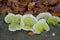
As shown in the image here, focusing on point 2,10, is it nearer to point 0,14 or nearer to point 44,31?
point 0,14

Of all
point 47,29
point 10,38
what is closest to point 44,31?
point 47,29

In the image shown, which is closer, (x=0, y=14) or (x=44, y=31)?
(x=44, y=31)

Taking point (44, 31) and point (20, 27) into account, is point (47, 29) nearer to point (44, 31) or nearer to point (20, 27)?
point (44, 31)

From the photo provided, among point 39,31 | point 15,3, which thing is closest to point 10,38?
point 39,31

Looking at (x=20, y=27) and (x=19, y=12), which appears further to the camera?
(x=19, y=12)

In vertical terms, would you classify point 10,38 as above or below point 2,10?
below

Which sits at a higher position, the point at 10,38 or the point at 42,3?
the point at 42,3
